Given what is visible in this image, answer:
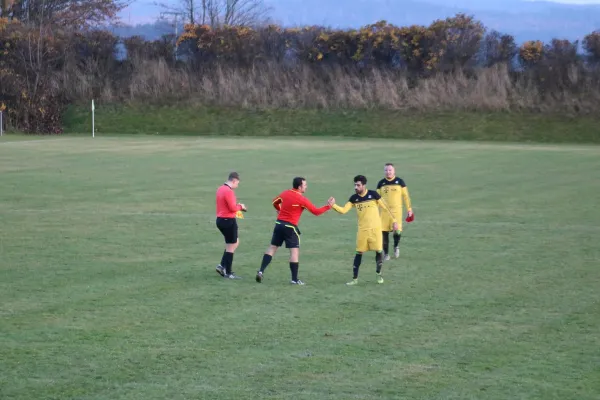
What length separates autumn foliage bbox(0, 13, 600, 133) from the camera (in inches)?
2242

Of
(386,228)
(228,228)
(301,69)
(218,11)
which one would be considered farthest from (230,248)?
(218,11)

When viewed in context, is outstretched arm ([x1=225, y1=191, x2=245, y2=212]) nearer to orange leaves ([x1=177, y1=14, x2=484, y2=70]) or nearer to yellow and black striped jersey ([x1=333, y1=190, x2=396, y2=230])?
yellow and black striped jersey ([x1=333, y1=190, x2=396, y2=230])

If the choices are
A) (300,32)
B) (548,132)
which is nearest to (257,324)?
(548,132)

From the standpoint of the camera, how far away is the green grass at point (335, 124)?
51.4 metres

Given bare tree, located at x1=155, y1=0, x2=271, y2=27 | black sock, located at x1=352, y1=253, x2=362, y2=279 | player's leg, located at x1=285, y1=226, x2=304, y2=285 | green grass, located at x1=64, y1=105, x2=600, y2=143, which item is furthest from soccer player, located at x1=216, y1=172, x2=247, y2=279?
bare tree, located at x1=155, y1=0, x2=271, y2=27

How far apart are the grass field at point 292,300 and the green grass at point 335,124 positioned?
21.0 metres

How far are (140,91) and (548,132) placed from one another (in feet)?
78.1

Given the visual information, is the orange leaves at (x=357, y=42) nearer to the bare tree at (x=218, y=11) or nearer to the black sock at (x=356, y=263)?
the bare tree at (x=218, y=11)

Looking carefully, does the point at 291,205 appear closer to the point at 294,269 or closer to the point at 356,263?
the point at 294,269

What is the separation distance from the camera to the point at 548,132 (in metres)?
51.1

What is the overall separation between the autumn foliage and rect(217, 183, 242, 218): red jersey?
40.2m

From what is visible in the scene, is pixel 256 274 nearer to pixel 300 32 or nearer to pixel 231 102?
pixel 231 102

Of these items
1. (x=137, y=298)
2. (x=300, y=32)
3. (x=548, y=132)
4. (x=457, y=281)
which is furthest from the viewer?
(x=300, y=32)

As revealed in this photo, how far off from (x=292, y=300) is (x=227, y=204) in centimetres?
245
